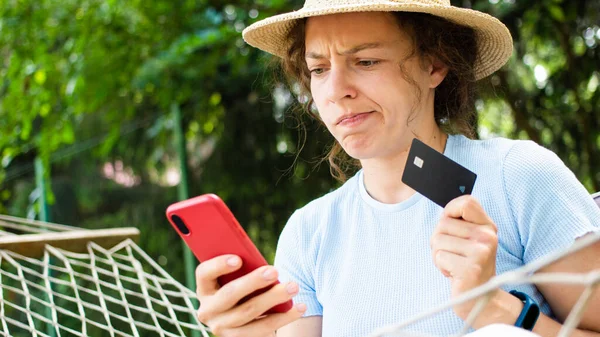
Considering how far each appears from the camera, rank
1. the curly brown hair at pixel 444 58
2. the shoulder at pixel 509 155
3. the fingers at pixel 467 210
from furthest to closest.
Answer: the curly brown hair at pixel 444 58 → the shoulder at pixel 509 155 → the fingers at pixel 467 210

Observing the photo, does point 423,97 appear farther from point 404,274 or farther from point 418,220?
point 404,274

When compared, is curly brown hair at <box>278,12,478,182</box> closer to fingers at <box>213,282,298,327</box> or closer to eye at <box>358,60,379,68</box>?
eye at <box>358,60,379,68</box>

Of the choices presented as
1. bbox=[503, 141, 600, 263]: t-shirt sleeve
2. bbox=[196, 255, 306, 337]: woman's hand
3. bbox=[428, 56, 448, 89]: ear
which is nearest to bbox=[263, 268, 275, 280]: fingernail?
bbox=[196, 255, 306, 337]: woman's hand

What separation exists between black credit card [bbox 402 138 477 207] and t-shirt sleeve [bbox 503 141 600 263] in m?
0.21

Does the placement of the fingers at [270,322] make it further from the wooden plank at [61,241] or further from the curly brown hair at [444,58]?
the wooden plank at [61,241]

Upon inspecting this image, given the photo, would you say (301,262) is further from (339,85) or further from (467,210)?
(467,210)

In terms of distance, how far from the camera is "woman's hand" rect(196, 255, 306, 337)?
1099mm

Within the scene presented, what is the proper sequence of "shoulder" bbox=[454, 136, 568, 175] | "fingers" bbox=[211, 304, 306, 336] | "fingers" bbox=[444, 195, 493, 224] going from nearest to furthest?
"fingers" bbox=[444, 195, 493, 224], "fingers" bbox=[211, 304, 306, 336], "shoulder" bbox=[454, 136, 568, 175]

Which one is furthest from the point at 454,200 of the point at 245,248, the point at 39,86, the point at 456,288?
the point at 39,86

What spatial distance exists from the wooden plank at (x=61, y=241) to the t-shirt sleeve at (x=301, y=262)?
0.61 metres

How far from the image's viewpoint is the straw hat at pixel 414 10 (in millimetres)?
1326

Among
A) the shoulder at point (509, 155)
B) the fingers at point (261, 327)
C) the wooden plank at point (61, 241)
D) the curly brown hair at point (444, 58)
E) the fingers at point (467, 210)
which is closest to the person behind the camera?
the fingers at point (467, 210)

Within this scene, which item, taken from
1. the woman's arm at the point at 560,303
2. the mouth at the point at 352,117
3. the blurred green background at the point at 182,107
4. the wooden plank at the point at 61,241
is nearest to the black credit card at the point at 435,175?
the woman's arm at the point at 560,303

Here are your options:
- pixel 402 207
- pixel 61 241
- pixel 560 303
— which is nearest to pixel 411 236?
pixel 402 207
